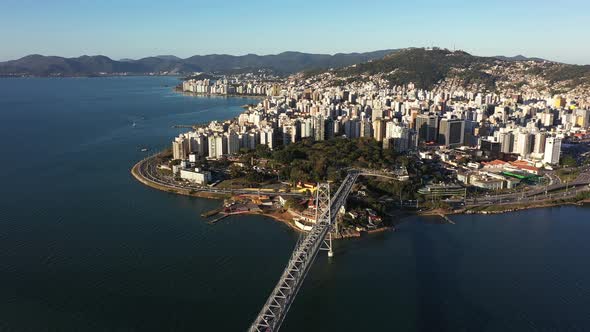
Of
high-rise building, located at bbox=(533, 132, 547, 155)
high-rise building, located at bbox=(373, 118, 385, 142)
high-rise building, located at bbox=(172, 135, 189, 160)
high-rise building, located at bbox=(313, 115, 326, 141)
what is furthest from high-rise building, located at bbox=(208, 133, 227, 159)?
high-rise building, located at bbox=(533, 132, 547, 155)

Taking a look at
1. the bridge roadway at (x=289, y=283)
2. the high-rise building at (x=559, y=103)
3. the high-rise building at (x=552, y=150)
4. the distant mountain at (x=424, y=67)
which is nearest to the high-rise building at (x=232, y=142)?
the bridge roadway at (x=289, y=283)

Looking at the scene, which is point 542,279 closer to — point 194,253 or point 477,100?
point 194,253

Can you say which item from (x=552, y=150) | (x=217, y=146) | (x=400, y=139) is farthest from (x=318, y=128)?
(x=552, y=150)

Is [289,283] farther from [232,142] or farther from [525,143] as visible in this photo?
[525,143]

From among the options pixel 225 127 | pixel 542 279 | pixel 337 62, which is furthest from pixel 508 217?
pixel 337 62

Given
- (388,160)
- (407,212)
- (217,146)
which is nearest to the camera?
(407,212)

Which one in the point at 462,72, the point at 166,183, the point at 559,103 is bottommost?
the point at 166,183
